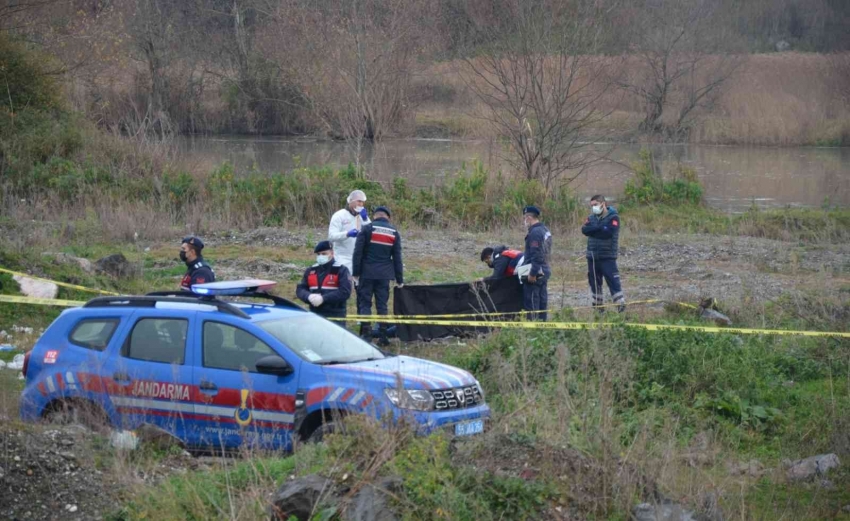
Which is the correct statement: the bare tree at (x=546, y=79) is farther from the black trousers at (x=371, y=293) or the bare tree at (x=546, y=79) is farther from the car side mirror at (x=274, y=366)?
the car side mirror at (x=274, y=366)

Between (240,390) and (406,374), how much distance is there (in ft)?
4.37

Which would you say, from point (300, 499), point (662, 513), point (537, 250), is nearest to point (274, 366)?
point (300, 499)

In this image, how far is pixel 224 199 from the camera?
77.7 ft

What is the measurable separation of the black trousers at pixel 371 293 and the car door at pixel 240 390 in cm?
471

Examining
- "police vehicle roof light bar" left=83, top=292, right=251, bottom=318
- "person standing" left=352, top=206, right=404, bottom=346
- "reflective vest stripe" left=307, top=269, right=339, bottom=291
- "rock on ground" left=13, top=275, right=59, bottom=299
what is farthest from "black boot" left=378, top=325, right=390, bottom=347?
"rock on ground" left=13, top=275, right=59, bottom=299

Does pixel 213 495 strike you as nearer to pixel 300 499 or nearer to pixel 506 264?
pixel 300 499

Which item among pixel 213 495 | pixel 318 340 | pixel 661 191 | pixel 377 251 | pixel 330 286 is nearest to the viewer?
pixel 213 495

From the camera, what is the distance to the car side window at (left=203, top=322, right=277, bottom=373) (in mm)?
7695

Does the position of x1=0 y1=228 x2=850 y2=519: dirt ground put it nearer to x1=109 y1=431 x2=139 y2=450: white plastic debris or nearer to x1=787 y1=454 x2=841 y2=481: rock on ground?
x1=109 y1=431 x2=139 y2=450: white plastic debris

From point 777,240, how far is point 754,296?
9893 millimetres

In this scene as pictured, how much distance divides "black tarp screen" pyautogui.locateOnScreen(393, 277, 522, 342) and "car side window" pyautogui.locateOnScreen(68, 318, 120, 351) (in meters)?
4.93

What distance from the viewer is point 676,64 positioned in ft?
149

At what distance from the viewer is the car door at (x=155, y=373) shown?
7.64 meters

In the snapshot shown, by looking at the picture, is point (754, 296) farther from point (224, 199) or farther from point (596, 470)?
point (224, 199)
